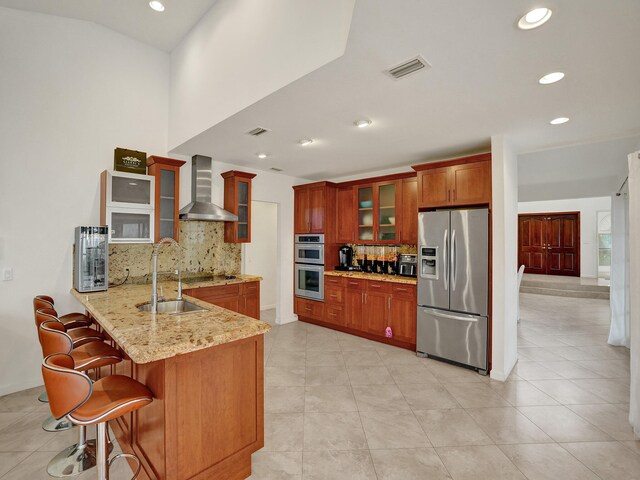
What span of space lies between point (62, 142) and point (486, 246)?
15.7ft

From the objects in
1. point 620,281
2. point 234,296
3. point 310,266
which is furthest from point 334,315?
point 620,281

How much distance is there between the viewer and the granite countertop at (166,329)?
1485 mm

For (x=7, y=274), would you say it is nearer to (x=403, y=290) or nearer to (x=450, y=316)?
(x=403, y=290)

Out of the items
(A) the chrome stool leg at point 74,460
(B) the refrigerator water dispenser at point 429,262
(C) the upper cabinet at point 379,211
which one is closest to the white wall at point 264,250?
(C) the upper cabinet at point 379,211

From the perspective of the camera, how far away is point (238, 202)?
14.9ft

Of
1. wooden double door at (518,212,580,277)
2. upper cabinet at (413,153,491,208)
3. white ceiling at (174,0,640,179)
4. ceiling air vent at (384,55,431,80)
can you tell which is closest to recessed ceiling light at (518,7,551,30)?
white ceiling at (174,0,640,179)

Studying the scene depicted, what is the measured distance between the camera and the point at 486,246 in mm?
3385

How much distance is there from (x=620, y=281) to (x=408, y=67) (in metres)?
4.78

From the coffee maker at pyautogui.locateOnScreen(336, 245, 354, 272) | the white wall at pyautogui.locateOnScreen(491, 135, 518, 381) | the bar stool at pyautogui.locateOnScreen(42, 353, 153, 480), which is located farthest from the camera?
the coffee maker at pyautogui.locateOnScreen(336, 245, 354, 272)

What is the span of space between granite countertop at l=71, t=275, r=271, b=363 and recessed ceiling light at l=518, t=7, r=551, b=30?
2193 mm

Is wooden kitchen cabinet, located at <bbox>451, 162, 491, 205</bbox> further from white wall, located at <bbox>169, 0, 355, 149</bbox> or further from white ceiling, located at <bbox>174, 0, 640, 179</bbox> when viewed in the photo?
white wall, located at <bbox>169, 0, 355, 149</bbox>

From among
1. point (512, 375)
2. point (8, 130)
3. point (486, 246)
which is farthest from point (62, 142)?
point (512, 375)

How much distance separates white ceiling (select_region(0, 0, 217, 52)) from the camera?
3.12 metres

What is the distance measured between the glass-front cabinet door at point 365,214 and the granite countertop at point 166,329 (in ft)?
9.86
